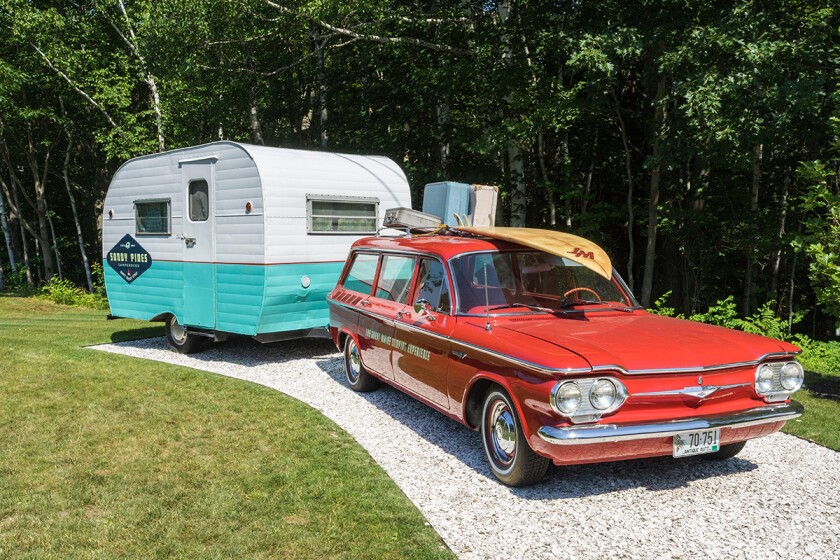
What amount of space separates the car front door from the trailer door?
4012 mm

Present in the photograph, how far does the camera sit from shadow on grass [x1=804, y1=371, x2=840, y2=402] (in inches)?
287

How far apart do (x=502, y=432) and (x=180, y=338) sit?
7.02m

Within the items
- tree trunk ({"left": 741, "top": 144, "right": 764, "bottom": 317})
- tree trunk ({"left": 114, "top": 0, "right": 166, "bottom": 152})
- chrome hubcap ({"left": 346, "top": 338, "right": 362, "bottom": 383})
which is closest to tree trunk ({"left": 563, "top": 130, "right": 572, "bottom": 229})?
tree trunk ({"left": 741, "top": 144, "right": 764, "bottom": 317})

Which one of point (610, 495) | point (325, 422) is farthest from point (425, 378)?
point (610, 495)

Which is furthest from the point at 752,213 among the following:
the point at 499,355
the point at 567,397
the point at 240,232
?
the point at 567,397

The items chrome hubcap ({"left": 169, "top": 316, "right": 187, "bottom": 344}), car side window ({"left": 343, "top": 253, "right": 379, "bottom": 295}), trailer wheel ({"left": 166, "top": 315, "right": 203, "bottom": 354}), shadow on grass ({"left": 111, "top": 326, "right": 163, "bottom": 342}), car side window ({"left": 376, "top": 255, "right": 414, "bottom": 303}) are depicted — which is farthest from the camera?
shadow on grass ({"left": 111, "top": 326, "right": 163, "bottom": 342})

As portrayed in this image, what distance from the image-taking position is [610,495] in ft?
14.9

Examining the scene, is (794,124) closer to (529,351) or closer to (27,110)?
(529,351)

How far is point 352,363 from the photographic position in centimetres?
767

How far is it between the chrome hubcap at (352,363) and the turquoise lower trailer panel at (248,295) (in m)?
→ 1.47

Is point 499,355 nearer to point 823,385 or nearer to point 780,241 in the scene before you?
point 823,385

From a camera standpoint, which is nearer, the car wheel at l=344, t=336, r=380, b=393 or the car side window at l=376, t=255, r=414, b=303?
the car side window at l=376, t=255, r=414, b=303

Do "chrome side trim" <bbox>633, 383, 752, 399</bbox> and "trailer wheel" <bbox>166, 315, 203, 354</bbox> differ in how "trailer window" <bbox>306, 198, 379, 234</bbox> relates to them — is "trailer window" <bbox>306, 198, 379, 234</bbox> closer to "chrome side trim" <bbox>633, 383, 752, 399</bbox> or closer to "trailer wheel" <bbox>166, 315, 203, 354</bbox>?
"trailer wheel" <bbox>166, 315, 203, 354</bbox>

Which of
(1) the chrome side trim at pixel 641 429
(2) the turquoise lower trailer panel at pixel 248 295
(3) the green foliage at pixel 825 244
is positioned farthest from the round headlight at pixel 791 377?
(2) the turquoise lower trailer panel at pixel 248 295
